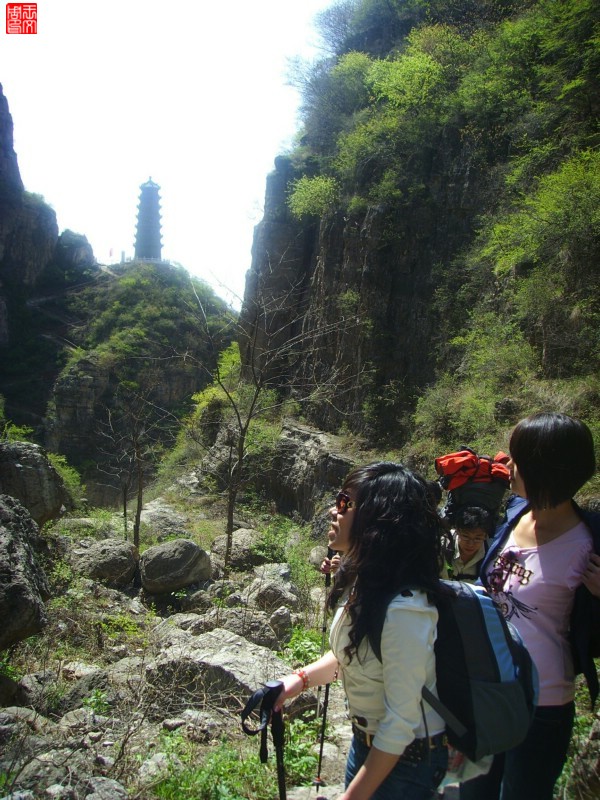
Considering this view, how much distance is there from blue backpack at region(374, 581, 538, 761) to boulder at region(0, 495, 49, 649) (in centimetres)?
295

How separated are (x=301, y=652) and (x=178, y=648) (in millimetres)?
1036

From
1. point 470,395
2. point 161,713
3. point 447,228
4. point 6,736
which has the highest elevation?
point 447,228

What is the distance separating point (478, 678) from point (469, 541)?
157 cm

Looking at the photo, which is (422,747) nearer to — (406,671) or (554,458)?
(406,671)

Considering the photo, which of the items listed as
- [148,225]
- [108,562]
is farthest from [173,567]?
[148,225]

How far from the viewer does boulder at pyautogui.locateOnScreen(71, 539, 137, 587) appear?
24.9ft

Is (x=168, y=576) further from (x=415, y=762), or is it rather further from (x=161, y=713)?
(x=415, y=762)

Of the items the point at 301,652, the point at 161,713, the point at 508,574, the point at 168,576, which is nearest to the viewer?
the point at 508,574

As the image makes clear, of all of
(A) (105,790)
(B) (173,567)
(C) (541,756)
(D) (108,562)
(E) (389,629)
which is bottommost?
(D) (108,562)

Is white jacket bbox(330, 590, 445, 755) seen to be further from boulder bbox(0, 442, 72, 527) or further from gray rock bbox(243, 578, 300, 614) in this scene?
boulder bbox(0, 442, 72, 527)

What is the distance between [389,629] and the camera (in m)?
1.33

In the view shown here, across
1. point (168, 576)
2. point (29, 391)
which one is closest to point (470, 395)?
point (168, 576)

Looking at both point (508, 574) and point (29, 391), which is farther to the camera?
point (29, 391)

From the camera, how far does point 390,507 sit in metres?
1.47
